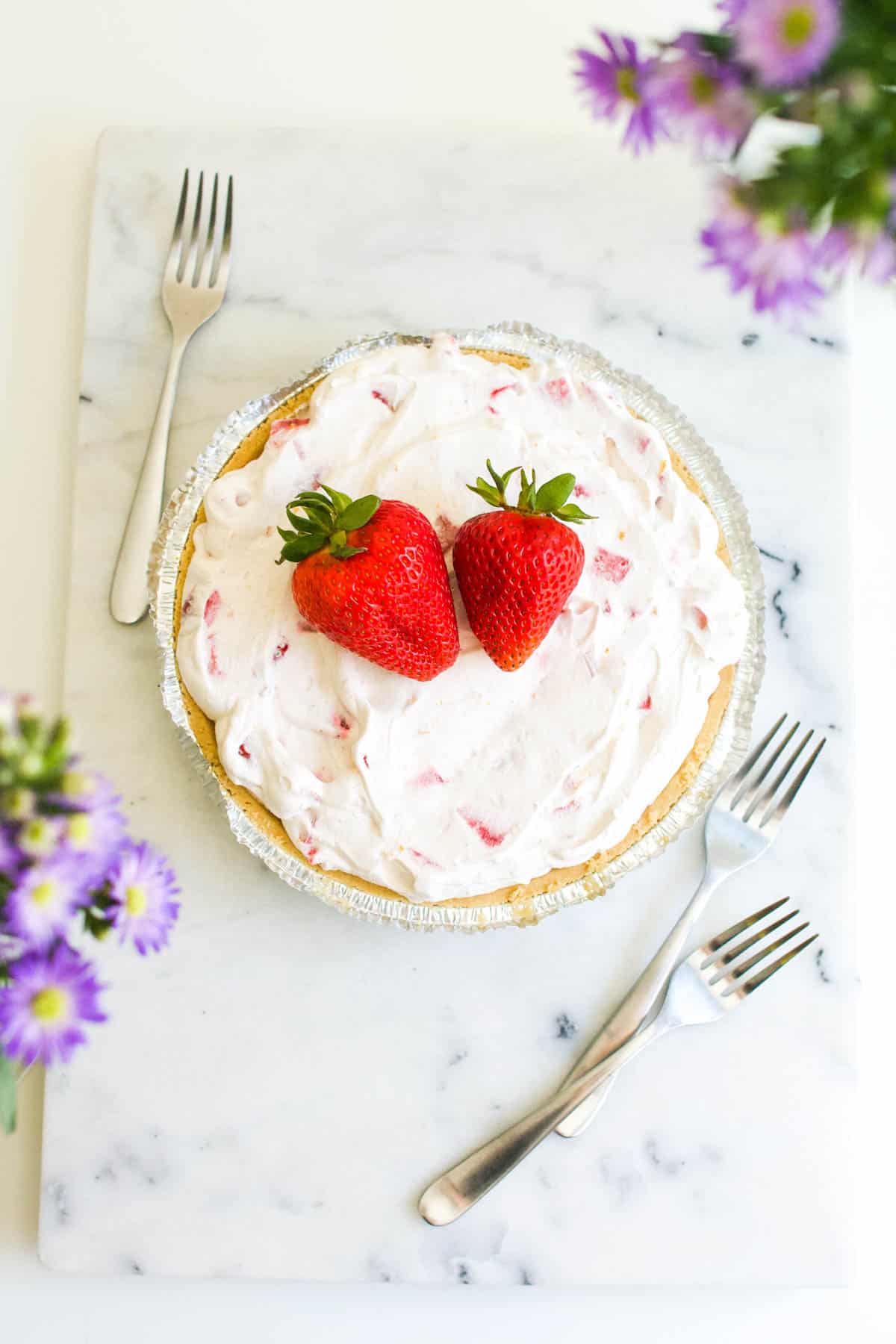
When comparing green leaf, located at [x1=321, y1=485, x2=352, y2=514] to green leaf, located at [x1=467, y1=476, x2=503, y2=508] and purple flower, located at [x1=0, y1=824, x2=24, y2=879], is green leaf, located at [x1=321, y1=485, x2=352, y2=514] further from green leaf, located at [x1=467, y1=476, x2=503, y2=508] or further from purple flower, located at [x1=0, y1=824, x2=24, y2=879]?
purple flower, located at [x1=0, y1=824, x2=24, y2=879]

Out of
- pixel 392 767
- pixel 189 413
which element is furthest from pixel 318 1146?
pixel 189 413

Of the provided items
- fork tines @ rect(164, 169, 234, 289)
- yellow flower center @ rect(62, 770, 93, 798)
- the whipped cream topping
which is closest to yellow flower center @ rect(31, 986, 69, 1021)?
yellow flower center @ rect(62, 770, 93, 798)

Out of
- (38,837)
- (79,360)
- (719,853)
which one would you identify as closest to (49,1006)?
(38,837)

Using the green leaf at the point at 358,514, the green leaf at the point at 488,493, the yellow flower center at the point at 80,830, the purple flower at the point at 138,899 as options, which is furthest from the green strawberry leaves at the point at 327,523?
the yellow flower center at the point at 80,830

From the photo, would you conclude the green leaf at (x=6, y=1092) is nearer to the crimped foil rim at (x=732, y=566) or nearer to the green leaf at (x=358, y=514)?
the crimped foil rim at (x=732, y=566)

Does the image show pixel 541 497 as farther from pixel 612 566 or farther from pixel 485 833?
pixel 485 833
